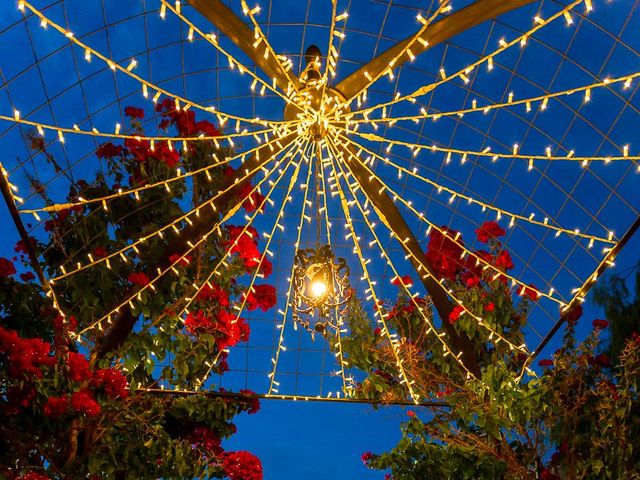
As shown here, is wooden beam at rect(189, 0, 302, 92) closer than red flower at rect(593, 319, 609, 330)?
Yes

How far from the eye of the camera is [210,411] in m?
4.27

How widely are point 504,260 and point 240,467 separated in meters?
2.27

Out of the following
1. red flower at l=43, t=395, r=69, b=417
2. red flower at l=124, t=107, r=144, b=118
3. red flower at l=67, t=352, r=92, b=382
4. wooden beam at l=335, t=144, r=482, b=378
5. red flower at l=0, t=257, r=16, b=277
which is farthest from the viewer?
wooden beam at l=335, t=144, r=482, b=378

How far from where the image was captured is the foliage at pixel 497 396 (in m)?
3.51

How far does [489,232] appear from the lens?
4.61 m

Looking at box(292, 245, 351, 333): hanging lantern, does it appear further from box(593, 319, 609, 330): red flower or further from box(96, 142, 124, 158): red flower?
box(96, 142, 124, 158): red flower

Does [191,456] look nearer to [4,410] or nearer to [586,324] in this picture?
[4,410]

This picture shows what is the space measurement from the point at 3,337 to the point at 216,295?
1509 mm

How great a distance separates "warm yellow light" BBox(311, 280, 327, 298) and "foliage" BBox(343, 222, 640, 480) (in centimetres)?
91

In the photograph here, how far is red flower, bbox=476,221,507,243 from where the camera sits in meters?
4.62

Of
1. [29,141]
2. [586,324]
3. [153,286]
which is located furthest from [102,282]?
[586,324]

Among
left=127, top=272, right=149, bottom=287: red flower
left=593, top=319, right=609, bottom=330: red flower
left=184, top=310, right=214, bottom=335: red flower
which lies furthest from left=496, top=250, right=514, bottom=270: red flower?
left=127, top=272, right=149, bottom=287: red flower

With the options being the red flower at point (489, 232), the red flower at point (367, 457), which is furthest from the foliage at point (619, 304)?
the red flower at point (367, 457)

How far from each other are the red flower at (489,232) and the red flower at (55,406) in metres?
2.93
